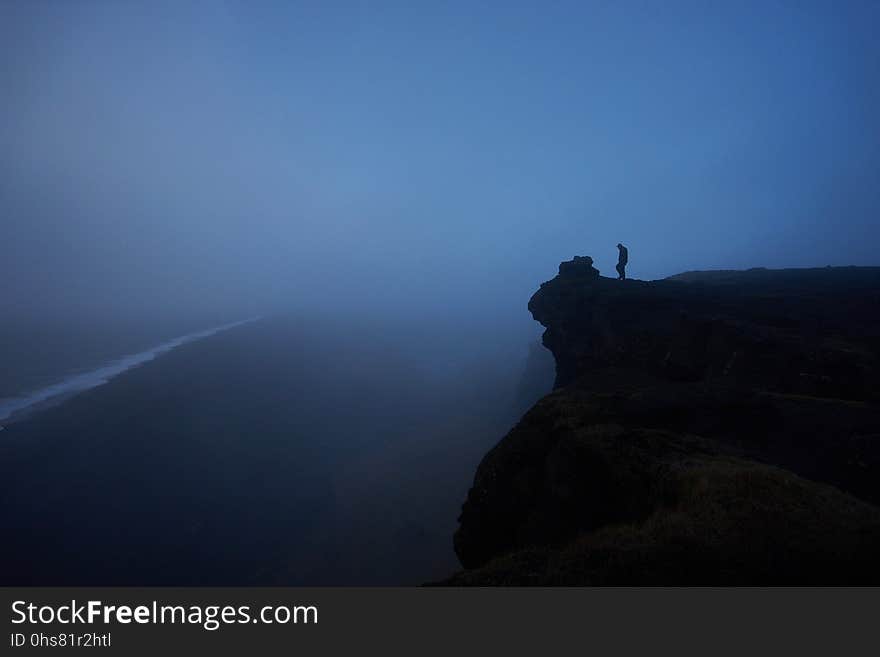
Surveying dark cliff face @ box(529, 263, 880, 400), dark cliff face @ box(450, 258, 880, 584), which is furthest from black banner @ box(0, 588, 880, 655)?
dark cliff face @ box(529, 263, 880, 400)

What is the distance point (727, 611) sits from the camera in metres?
6.87

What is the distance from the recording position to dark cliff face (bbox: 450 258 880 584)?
8.02 metres

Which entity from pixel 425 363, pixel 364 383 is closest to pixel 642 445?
pixel 364 383

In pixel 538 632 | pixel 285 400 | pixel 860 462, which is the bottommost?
pixel 285 400

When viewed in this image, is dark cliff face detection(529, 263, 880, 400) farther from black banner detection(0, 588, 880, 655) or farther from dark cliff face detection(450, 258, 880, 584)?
black banner detection(0, 588, 880, 655)

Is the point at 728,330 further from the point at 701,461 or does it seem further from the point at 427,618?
the point at 427,618

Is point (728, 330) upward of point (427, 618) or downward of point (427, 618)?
upward

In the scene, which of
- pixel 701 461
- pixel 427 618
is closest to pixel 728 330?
pixel 701 461

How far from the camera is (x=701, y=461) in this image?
11773 millimetres

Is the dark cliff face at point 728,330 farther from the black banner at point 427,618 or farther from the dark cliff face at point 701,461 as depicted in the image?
the black banner at point 427,618

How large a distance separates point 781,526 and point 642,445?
449 cm

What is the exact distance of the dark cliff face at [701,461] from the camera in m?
8.02

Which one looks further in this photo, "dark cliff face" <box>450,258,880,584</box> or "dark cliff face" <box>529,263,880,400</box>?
"dark cliff face" <box>529,263,880,400</box>

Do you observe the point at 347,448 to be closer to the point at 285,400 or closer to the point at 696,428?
the point at 285,400
